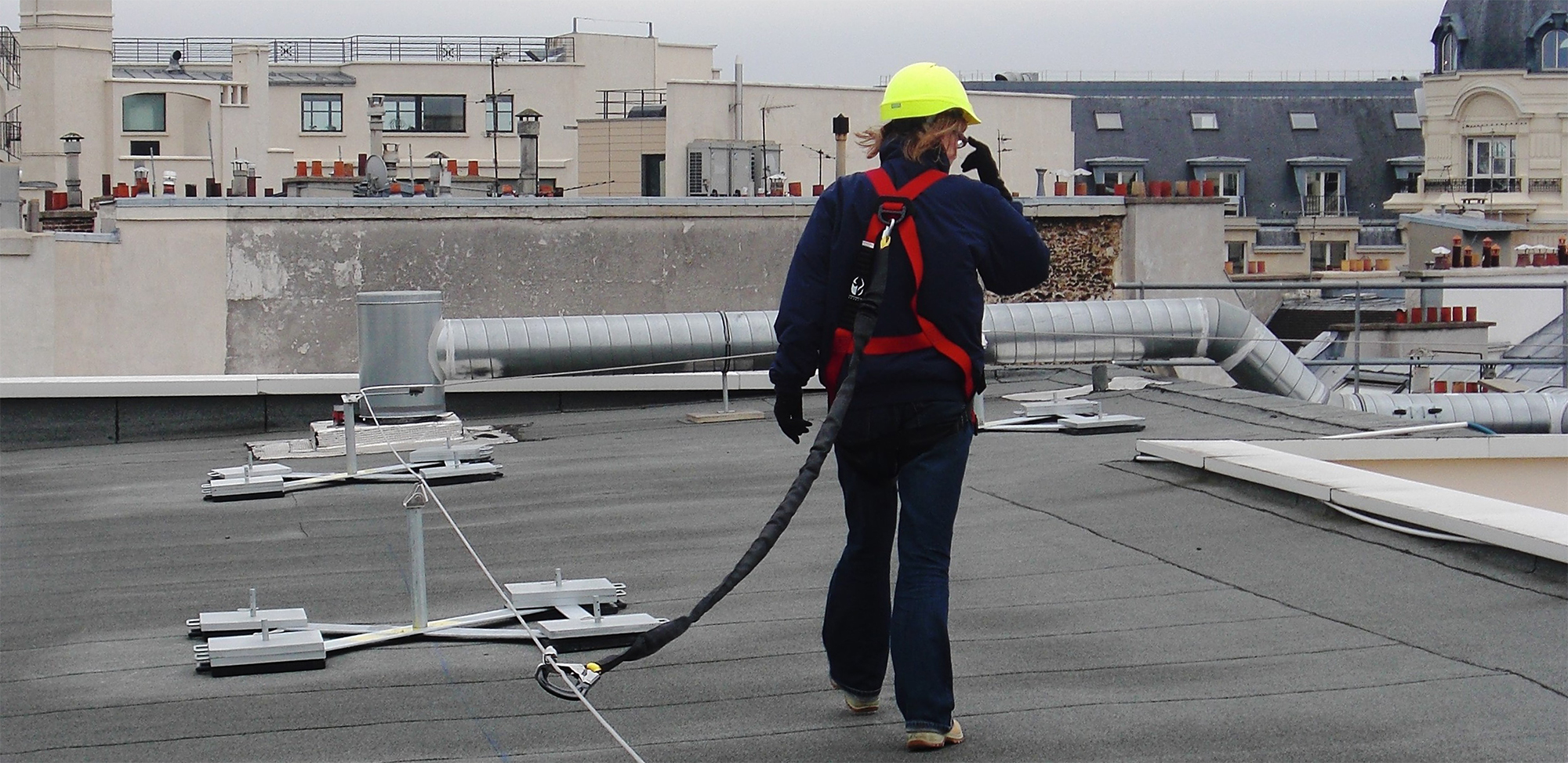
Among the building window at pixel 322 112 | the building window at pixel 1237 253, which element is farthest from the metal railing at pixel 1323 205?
the building window at pixel 322 112

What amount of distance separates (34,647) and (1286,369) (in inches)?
406

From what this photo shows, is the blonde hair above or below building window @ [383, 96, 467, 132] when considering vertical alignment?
below

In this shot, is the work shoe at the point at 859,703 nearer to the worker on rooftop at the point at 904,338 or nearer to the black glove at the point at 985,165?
the worker on rooftop at the point at 904,338

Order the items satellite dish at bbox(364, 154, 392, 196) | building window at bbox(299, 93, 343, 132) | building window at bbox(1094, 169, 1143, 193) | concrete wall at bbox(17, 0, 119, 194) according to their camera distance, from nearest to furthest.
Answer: satellite dish at bbox(364, 154, 392, 196), concrete wall at bbox(17, 0, 119, 194), building window at bbox(299, 93, 343, 132), building window at bbox(1094, 169, 1143, 193)

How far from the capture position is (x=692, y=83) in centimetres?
3853

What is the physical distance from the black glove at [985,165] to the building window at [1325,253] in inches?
2659

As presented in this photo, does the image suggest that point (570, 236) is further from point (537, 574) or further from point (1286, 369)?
point (537, 574)

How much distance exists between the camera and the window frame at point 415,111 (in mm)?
53469

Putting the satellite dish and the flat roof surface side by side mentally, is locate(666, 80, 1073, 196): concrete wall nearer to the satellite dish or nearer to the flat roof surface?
the satellite dish

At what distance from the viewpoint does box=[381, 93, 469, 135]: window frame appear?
53469 mm

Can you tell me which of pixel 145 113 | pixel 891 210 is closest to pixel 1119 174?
pixel 145 113

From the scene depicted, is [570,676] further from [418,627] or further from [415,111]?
[415,111]

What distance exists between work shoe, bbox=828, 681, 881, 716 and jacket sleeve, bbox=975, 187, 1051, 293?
104 cm

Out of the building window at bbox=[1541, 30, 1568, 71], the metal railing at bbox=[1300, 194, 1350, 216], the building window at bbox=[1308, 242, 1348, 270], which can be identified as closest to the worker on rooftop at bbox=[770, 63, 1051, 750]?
the building window at bbox=[1308, 242, 1348, 270]
